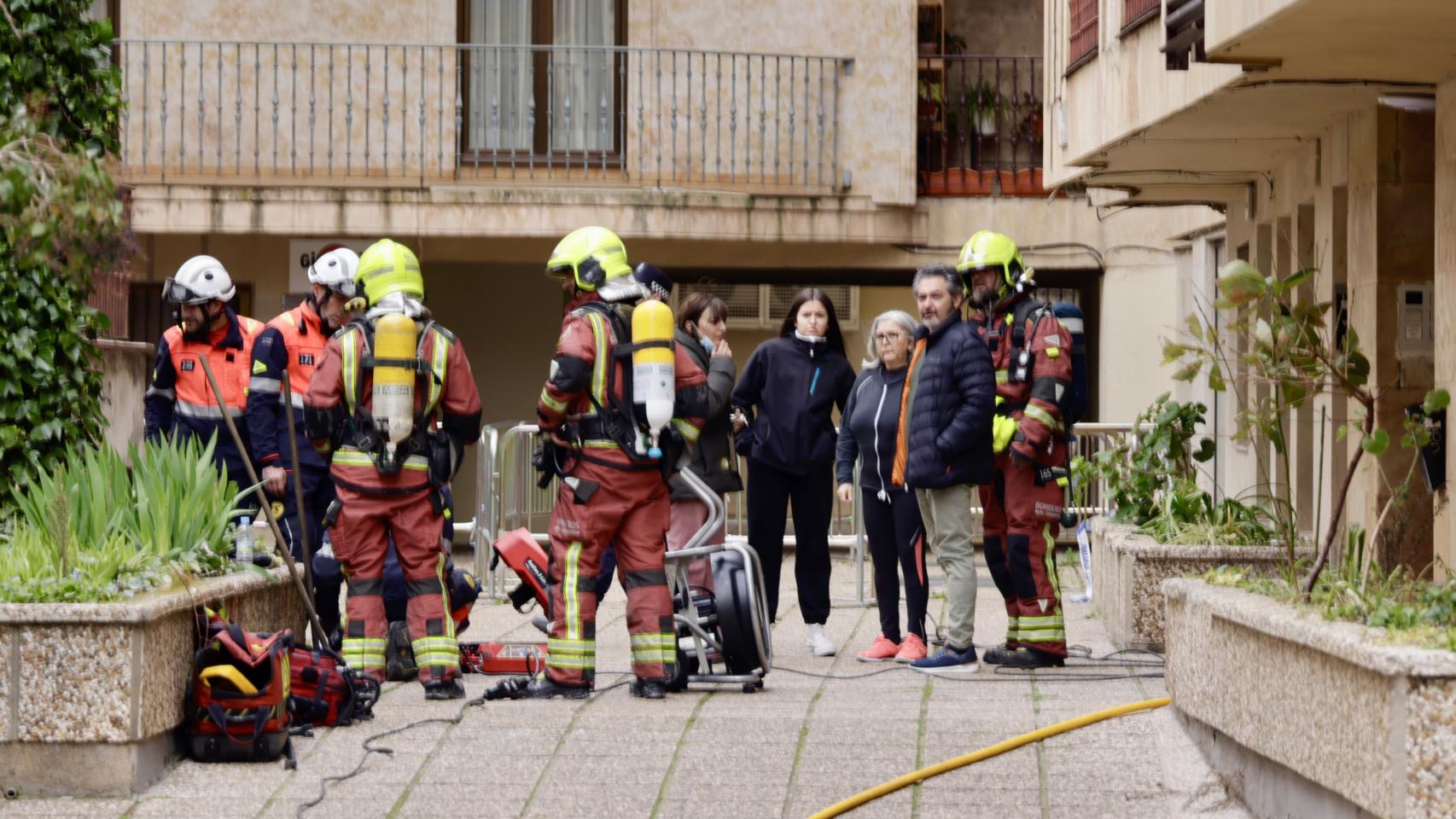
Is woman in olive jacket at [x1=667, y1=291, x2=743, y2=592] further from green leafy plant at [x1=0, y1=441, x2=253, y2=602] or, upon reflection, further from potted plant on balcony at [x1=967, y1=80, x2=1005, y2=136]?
potted plant on balcony at [x1=967, y1=80, x2=1005, y2=136]

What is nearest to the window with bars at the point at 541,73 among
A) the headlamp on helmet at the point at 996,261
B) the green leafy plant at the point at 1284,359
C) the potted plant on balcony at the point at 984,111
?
the potted plant on balcony at the point at 984,111

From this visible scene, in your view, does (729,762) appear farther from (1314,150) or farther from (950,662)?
(1314,150)

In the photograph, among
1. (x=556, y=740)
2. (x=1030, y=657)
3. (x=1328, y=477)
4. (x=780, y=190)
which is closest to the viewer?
(x=556, y=740)

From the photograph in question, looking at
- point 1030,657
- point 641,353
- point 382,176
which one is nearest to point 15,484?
point 641,353

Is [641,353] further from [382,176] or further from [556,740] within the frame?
[382,176]

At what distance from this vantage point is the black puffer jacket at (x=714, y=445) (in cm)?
1006

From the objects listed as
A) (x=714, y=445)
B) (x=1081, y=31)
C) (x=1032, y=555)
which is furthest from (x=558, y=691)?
(x=1081, y=31)

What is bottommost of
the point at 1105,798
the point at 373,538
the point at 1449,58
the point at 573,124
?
the point at 1105,798

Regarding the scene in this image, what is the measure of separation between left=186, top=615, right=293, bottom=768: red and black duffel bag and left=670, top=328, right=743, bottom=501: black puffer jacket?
11.9 feet

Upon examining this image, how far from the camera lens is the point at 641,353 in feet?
25.7

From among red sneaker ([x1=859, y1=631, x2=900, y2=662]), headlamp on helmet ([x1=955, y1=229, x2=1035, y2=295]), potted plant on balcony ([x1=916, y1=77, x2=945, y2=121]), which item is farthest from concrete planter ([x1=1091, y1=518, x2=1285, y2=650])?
potted plant on balcony ([x1=916, y1=77, x2=945, y2=121])

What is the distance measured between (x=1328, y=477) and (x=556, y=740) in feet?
16.5

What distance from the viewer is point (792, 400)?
32.6 ft

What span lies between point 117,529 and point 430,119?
11.2 meters
